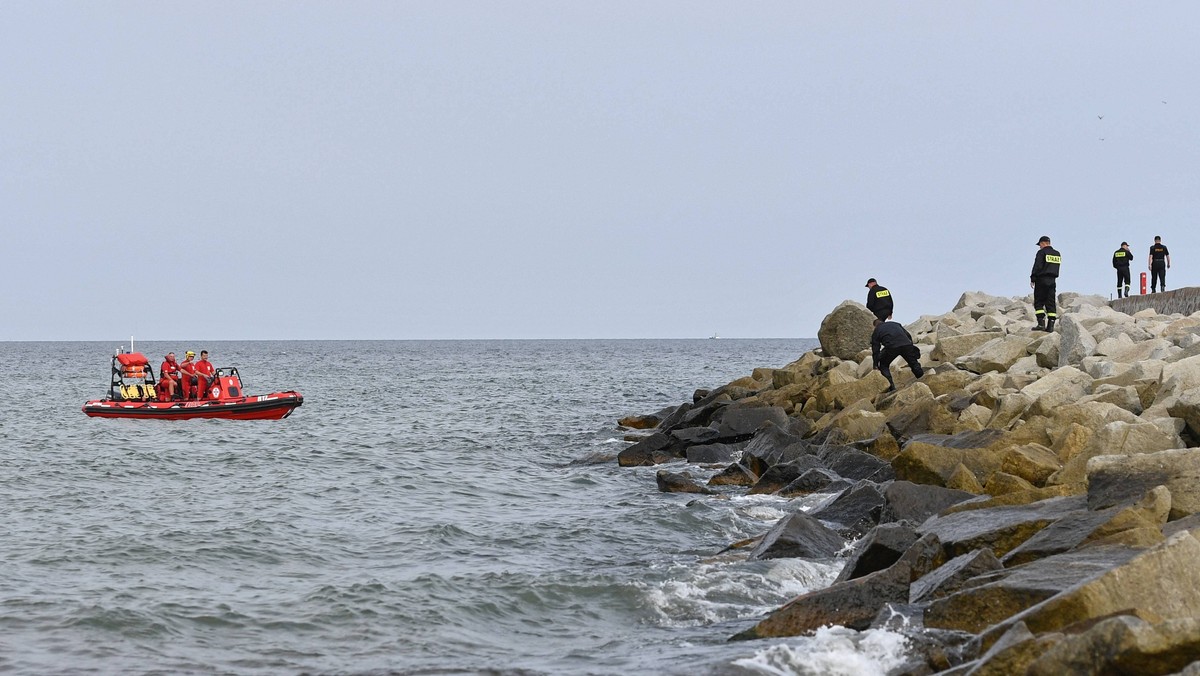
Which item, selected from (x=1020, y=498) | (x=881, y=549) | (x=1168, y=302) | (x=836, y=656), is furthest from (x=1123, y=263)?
(x=836, y=656)

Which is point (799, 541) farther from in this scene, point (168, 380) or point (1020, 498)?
point (168, 380)

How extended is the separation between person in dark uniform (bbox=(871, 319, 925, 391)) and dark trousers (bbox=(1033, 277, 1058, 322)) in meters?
3.15

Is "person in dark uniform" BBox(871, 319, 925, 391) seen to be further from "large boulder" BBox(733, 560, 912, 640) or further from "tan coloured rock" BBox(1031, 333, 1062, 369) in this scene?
"large boulder" BBox(733, 560, 912, 640)

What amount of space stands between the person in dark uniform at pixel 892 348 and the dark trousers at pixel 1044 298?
124 inches

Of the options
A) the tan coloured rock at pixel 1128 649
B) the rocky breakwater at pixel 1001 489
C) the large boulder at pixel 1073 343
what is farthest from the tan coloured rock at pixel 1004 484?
the large boulder at pixel 1073 343

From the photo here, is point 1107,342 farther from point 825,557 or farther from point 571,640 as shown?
point 571,640

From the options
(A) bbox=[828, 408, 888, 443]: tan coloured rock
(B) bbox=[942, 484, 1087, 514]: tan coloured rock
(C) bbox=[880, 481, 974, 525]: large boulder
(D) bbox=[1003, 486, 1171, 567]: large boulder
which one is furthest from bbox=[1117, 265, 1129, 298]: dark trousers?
(D) bbox=[1003, 486, 1171, 567]: large boulder

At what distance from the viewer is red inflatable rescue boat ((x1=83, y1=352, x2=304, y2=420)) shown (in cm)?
3058

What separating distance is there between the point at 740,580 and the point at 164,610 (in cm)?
529

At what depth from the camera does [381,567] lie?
1203cm

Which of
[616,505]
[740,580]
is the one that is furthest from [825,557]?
[616,505]

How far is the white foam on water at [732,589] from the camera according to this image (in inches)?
375

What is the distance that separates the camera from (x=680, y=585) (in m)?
10.6

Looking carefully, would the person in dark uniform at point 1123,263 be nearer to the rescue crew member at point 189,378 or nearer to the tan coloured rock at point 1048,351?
the tan coloured rock at point 1048,351
